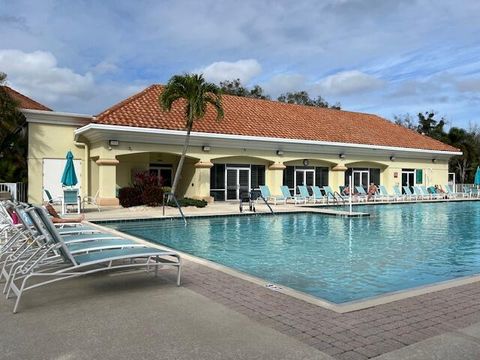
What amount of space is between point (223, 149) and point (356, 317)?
66.0 ft

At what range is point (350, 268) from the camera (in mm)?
8398

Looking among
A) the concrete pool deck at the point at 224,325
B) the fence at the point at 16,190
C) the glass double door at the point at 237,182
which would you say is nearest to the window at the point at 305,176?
the glass double door at the point at 237,182

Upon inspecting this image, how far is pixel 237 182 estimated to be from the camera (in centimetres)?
2605

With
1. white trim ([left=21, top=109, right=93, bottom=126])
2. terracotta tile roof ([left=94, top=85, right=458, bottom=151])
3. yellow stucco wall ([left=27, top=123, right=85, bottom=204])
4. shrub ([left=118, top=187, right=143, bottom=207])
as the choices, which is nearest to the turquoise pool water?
shrub ([left=118, top=187, right=143, bottom=207])

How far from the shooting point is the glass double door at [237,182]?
2586 centimetres

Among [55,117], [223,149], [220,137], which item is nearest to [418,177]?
[223,149]

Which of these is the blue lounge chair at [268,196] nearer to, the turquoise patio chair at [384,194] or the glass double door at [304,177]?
the glass double door at [304,177]

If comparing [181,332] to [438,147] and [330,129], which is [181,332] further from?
[438,147]

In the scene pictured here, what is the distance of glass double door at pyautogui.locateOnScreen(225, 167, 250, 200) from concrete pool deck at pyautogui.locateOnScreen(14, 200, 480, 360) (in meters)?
20.0

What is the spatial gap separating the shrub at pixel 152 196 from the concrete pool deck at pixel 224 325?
47.7ft

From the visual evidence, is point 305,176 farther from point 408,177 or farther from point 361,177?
point 408,177

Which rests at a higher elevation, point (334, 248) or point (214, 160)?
point (214, 160)

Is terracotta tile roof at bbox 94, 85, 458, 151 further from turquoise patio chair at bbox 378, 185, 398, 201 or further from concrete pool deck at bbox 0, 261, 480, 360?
concrete pool deck at bbox 0, 261, 480, 360

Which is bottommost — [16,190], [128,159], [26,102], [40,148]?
[16,190]
